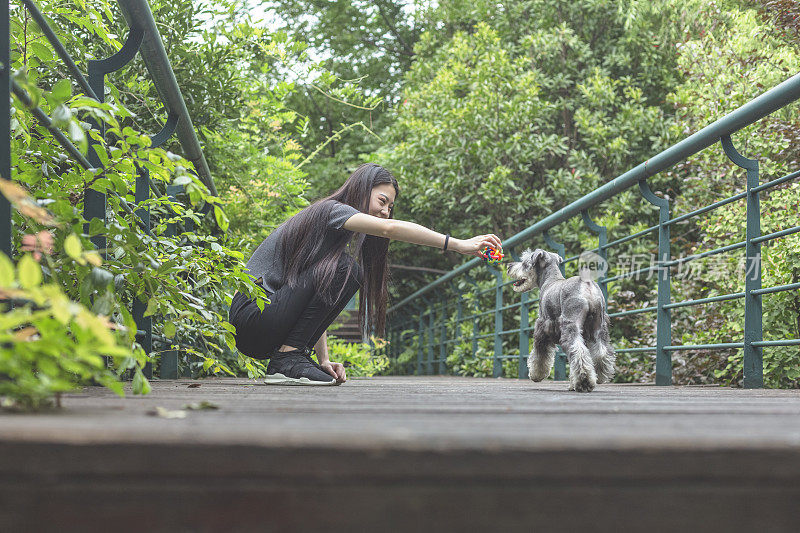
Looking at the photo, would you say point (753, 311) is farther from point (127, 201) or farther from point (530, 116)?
point (530, 116)

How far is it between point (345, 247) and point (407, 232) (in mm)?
498

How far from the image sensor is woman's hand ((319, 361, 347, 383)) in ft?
10.1

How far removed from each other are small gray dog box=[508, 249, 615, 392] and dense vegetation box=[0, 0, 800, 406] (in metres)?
1.46

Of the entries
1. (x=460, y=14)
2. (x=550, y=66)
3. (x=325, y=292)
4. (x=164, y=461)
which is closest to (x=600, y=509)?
(x=164, y=461)

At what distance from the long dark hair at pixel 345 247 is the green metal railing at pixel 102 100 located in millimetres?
629

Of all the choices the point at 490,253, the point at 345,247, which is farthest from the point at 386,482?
the point at 345,247

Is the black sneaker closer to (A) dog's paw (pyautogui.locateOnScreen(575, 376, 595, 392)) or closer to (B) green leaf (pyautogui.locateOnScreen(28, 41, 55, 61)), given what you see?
(A) dog's paw (pyautogui.locateOnScreen(575, 376, 595, 392))

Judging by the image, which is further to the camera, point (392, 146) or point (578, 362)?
point (392, 146)

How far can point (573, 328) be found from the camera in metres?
3.32

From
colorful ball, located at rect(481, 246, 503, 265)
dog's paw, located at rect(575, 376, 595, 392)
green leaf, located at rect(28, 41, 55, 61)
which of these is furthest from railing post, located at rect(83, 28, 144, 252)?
A: dog's paw, located at rect(575, 376, 595, 392)

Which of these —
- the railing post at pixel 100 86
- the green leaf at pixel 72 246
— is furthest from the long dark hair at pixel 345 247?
the green leaf at pixel 72 246

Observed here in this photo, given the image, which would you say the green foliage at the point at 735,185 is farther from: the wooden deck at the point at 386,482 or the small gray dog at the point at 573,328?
the wooden deck at the point at 386,482

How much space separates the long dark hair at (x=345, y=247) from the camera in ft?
10.4

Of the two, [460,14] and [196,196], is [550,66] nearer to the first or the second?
[460,14]
